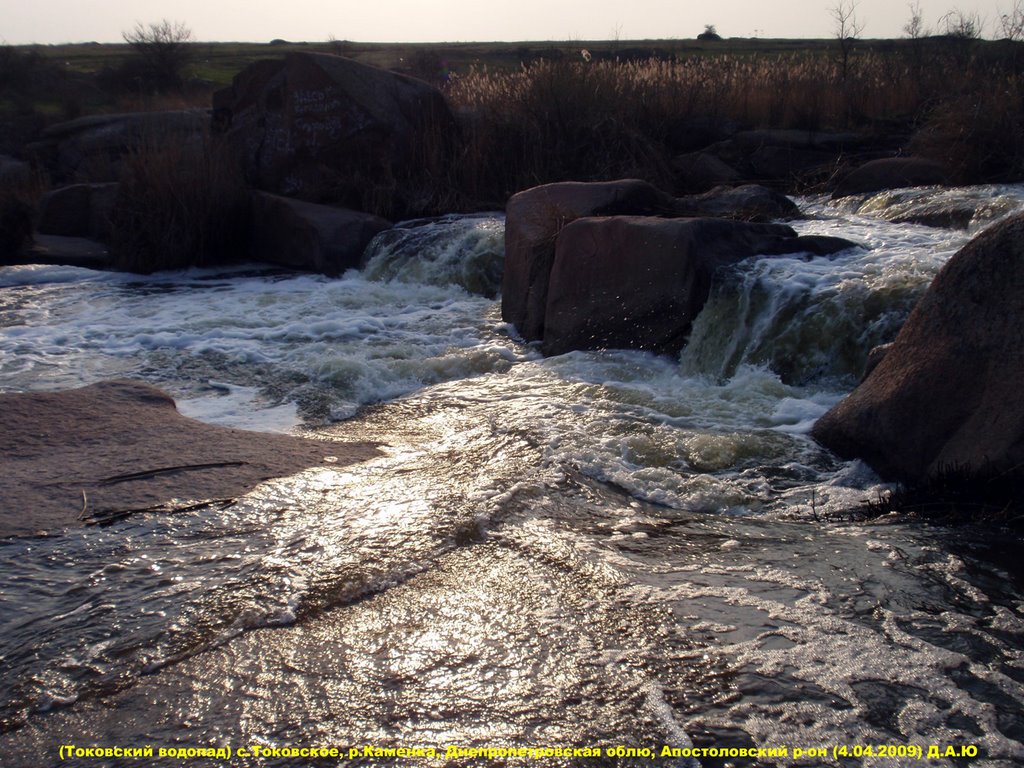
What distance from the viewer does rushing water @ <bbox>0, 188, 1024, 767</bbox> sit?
2.38 metres

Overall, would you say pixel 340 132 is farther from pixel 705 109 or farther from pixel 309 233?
pixel 705 109

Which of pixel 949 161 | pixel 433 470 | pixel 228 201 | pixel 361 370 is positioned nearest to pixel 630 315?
pixel 361 370

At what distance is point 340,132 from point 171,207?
7.37 feet

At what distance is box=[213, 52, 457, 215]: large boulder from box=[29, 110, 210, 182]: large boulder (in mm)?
1489

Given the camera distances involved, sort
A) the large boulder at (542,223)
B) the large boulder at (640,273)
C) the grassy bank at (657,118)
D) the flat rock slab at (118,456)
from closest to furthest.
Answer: the flat rock slab at (118,456)
the large boulder at (640,273)
the large boulder at (542,223)
the grassy bank at (657,118)

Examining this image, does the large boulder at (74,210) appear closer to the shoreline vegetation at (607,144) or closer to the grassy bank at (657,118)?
the shoreline vegetation at (607,144)

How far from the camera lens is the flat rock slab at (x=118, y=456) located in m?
3.71

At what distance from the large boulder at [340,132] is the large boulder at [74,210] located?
187cm

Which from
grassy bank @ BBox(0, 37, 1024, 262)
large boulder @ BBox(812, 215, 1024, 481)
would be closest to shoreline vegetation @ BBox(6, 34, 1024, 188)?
grassy bank @ BBox(0, 37, 1024, 262)

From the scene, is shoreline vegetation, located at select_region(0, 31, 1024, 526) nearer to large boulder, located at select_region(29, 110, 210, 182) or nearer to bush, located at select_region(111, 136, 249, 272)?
bush, located at select_region(111, 136, 249, 272)

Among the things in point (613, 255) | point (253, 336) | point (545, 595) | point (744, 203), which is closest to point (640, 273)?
point (613, 255)

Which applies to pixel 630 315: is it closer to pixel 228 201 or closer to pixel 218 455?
pixel 218 455

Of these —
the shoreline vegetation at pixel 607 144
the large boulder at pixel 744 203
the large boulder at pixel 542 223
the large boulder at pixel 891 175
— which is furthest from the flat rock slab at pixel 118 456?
the large boulder at pixel 891 175

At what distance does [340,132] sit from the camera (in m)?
11.6
